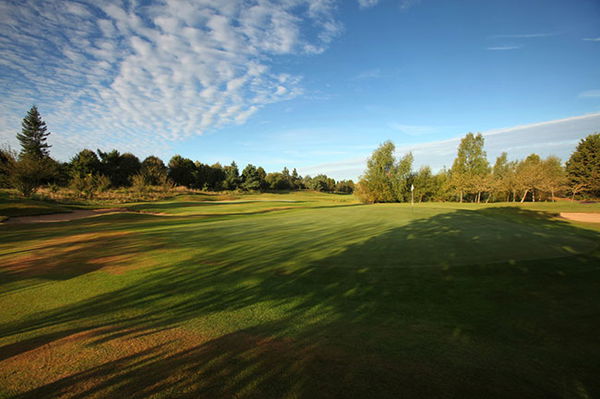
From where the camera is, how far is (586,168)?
1908 inches

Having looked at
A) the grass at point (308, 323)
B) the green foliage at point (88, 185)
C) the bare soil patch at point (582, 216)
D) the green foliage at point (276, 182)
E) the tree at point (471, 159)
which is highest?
the tree at point (471, 159)

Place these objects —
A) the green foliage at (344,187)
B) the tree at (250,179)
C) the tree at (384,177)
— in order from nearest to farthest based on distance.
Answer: the tree at (384,177)
the tree at (250,179)
the green foliage at (344,187)

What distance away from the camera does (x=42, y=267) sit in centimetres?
805

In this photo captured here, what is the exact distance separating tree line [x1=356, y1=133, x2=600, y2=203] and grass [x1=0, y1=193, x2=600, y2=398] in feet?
140

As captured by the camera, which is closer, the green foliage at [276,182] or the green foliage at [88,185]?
the green foliage at [88,185]

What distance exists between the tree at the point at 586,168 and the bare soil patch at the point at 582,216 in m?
41.7

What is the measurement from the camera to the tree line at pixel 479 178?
45.9m

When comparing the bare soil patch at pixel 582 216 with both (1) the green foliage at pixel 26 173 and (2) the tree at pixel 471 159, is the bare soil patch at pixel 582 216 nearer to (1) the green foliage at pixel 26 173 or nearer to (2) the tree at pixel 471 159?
(2) the tree at pixel 471 159

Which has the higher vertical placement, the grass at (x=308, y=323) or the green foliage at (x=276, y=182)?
the green foliage at (x=276, y=182)

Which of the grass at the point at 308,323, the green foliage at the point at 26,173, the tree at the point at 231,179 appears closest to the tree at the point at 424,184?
the grass at the point at 308,323

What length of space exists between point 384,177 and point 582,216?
37744 millimetres

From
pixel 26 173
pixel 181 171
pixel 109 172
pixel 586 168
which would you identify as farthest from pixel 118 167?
pixel 586 168

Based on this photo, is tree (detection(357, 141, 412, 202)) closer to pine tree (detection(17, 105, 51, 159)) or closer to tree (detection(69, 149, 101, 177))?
tree (detection(69, 149, 101, 177))

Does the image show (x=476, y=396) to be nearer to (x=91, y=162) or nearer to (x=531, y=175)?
(x=531, y=175)
